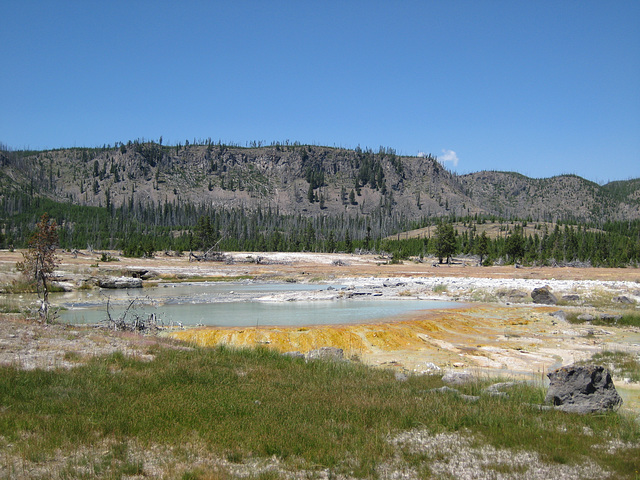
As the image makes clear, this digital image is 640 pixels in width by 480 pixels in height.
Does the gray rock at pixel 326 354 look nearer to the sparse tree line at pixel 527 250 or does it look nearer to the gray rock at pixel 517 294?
the gray rock at pixel 517 294

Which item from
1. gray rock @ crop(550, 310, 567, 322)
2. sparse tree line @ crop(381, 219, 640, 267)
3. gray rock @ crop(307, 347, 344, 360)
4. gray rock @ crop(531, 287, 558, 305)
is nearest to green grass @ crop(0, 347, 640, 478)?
gray rock @ crop(307, 347, 344, 360)

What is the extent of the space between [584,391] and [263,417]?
264 inches

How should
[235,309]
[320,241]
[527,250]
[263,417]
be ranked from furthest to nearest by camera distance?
[320,241] < [527,250] < [235,309] < [263,417]

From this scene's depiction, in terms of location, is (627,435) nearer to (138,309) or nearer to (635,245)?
(138,309)

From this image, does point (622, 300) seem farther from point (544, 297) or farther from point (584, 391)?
point (584, 391)

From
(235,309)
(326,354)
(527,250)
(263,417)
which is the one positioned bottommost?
(235,309)

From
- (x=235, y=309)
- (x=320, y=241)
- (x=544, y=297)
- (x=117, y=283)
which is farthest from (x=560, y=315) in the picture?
(x=320, y=241)

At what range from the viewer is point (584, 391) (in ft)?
30.0

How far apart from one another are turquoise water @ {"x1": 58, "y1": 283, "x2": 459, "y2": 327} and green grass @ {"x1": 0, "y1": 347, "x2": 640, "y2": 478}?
13.4 meters

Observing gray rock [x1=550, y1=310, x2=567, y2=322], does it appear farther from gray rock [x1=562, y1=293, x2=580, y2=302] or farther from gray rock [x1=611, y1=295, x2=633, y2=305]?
gray rock [x1=611, y1=295, x2=633, y2=305]

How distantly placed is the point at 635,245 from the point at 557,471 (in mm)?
120752

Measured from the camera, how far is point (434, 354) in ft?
55.9

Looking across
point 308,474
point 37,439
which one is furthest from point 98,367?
point 308,474

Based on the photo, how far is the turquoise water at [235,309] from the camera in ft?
83.0
